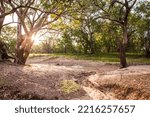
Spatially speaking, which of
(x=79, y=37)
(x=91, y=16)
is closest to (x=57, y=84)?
(x=91, y=16)

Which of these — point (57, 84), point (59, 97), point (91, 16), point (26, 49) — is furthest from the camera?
point (91, 16)

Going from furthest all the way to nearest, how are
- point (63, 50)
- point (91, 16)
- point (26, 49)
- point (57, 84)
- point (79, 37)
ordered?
point (63, 50) < point (79, 37) < point (91, 16) < point (26, 49) < point (57, 84)

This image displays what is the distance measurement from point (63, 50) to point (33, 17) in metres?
51.1

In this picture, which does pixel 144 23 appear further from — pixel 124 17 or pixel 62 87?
pixel 62 87

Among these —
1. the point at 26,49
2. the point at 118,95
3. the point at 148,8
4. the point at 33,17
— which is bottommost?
the point at 118,95

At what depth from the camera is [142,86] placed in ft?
39.3

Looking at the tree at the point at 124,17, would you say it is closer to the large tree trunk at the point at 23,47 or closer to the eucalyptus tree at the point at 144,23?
the large tree trunk at the point at 23,47

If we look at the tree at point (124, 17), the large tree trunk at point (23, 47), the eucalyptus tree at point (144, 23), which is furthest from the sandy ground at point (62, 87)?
the eucalyptus tree at point (144, 23)

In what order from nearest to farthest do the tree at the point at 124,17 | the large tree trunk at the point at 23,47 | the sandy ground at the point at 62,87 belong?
the sandy ground at the point at 62,87, the large tree trunk at the point at 23,47, the tree at the point at 124,17

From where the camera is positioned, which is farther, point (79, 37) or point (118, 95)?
point (79, 37)

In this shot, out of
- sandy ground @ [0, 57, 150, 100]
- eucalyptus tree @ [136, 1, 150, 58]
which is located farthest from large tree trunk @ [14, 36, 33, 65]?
eucalyptus tree @ [136, 1, 150, 58]

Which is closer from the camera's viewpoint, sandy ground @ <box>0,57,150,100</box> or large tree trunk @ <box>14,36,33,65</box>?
sandy ground @ <box>0,57,150,100</box>

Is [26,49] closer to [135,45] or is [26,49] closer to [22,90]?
[22,90]

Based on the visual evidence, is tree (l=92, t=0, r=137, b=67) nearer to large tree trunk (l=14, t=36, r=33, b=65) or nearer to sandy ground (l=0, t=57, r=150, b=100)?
large tree trunk (l=14, t=36, r=33, b=65)
